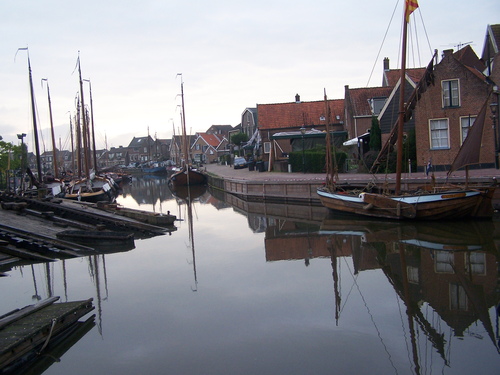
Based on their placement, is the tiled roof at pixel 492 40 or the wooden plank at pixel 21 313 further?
the tiled roof at pixel 492 40

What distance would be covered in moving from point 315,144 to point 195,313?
31.7m

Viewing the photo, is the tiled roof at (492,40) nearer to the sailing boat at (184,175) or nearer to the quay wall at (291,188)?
the quay wall at (291,188)

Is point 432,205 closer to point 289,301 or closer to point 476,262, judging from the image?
point 476,262

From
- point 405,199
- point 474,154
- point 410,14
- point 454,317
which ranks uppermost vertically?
point 410,14

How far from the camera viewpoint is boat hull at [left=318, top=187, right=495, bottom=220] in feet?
59.7

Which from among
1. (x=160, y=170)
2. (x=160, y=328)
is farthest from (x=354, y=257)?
(x=160, y=170)

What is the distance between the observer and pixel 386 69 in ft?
148

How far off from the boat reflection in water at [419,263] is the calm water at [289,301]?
0.13 feet

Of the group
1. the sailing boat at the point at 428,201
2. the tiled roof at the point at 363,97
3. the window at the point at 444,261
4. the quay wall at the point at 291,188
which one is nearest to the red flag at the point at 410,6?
the sailing boat at the point at 428,201

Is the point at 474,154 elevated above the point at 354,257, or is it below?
above

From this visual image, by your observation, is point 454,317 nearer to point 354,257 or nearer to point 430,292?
point 430,292

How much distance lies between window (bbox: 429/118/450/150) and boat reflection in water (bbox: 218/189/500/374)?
27.8ft

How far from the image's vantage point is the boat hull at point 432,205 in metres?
18.2

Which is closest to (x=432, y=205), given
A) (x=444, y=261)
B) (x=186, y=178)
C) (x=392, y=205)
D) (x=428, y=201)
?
(x=428, y=201)
